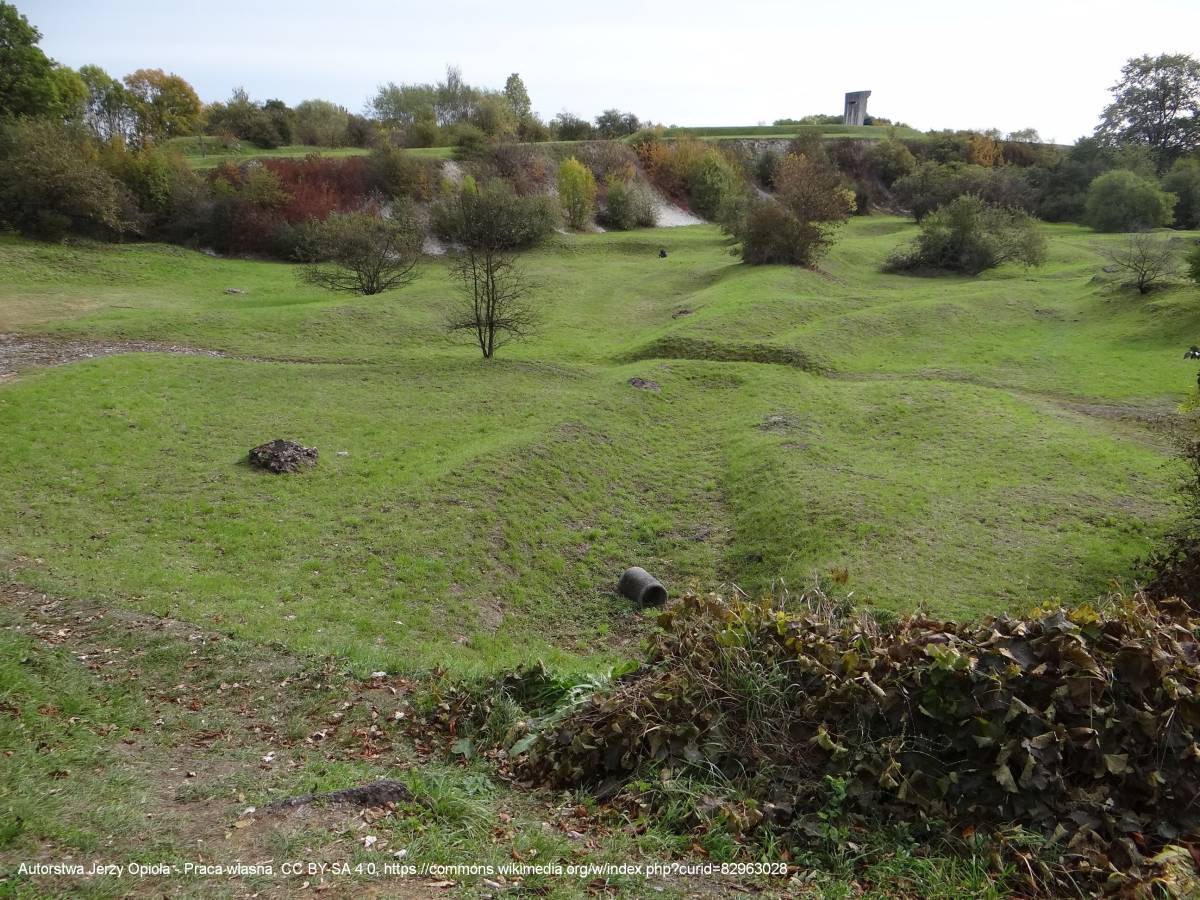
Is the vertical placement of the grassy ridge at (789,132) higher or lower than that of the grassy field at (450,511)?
higher

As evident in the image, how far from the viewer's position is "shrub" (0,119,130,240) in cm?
4291

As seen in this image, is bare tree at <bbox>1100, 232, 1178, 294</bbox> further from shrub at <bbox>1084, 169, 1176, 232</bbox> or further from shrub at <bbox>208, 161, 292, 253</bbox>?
shrub at <bbox>208, 161, 292, 253</bbox>

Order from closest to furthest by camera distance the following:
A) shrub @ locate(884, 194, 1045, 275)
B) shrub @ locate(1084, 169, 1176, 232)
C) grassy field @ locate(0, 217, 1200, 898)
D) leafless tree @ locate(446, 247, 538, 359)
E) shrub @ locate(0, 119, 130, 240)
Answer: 1. grassy field @ locate(0, 217, 1200, 898)
2. leafless tree @ locate(446, 247, 538, 359)
3. shrub @ locate(0, 119, 130, 240)
4. shrub @ locate(884, 194, 1045, 275)
5. shrub @ locate(1084, 169, 1176, 232)

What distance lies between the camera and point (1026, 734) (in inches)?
222

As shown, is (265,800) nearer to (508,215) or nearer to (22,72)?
(508,215)

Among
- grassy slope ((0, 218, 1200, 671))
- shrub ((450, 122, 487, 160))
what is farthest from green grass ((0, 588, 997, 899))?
shrub ((450, 122, 487, 160))

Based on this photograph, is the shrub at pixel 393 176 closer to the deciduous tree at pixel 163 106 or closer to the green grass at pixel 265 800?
the deciduous tree at pixel 163 106

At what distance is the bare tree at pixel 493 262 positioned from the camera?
3111cm

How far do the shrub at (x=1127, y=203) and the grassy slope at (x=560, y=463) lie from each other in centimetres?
3648

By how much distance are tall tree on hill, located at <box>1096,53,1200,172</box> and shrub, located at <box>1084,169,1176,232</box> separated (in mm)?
27458

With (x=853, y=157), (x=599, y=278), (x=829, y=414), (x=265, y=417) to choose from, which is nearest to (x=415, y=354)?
(x=265, y=417)

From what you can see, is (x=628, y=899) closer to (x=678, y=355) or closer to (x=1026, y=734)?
(x=1026, y=734)

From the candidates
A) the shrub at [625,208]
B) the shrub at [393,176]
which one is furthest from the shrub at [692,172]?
the shrub at [393,176]

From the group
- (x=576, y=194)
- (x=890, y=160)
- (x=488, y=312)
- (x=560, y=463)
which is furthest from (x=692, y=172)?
(x=560, y=463)
